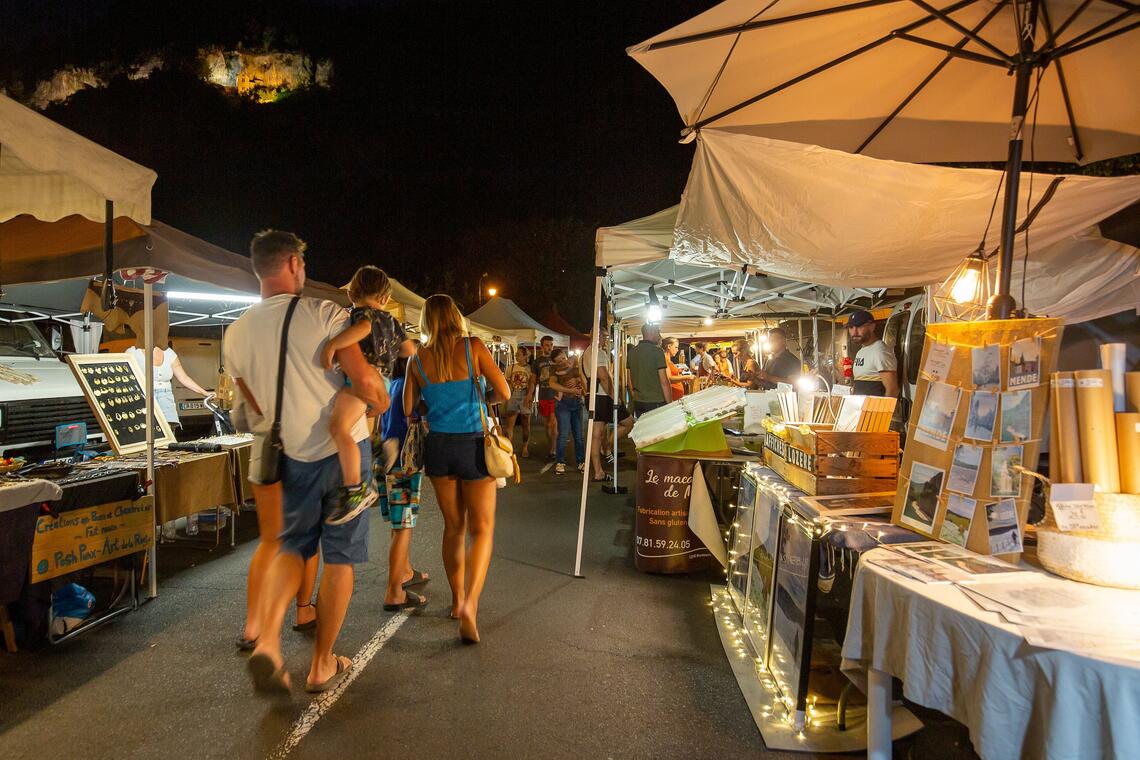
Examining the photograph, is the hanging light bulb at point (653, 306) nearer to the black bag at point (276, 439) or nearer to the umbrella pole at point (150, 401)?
the umbrella pole at point (150, 401)

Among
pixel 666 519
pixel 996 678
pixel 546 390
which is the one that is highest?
pixel 546 390

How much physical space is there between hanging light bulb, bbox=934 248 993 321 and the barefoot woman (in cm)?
260

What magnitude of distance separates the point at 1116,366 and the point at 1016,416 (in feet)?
1.12

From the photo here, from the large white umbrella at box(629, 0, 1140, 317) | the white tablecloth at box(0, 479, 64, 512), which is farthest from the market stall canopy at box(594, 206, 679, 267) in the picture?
the white tablecloth at box(0, 479, 64, 512)

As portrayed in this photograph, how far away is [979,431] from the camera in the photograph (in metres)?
2.14

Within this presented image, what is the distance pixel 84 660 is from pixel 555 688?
2.76 meters

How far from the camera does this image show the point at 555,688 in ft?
10.1

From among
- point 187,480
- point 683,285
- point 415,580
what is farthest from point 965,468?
point 683,285

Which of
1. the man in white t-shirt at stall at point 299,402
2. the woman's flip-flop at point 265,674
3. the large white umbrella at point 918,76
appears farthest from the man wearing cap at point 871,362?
the woman's flip-flop at point 265,674

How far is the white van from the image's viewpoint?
6.41 metres

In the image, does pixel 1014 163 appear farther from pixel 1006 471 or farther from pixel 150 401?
pixel 150 401

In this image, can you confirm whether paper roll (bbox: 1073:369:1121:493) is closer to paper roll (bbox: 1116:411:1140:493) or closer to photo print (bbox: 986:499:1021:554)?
paper roll (bbox: 1116:411:1140:493)

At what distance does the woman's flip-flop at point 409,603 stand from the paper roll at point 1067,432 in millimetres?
3729

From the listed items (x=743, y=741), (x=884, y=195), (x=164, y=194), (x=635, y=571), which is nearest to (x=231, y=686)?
(x=743, y=741)
